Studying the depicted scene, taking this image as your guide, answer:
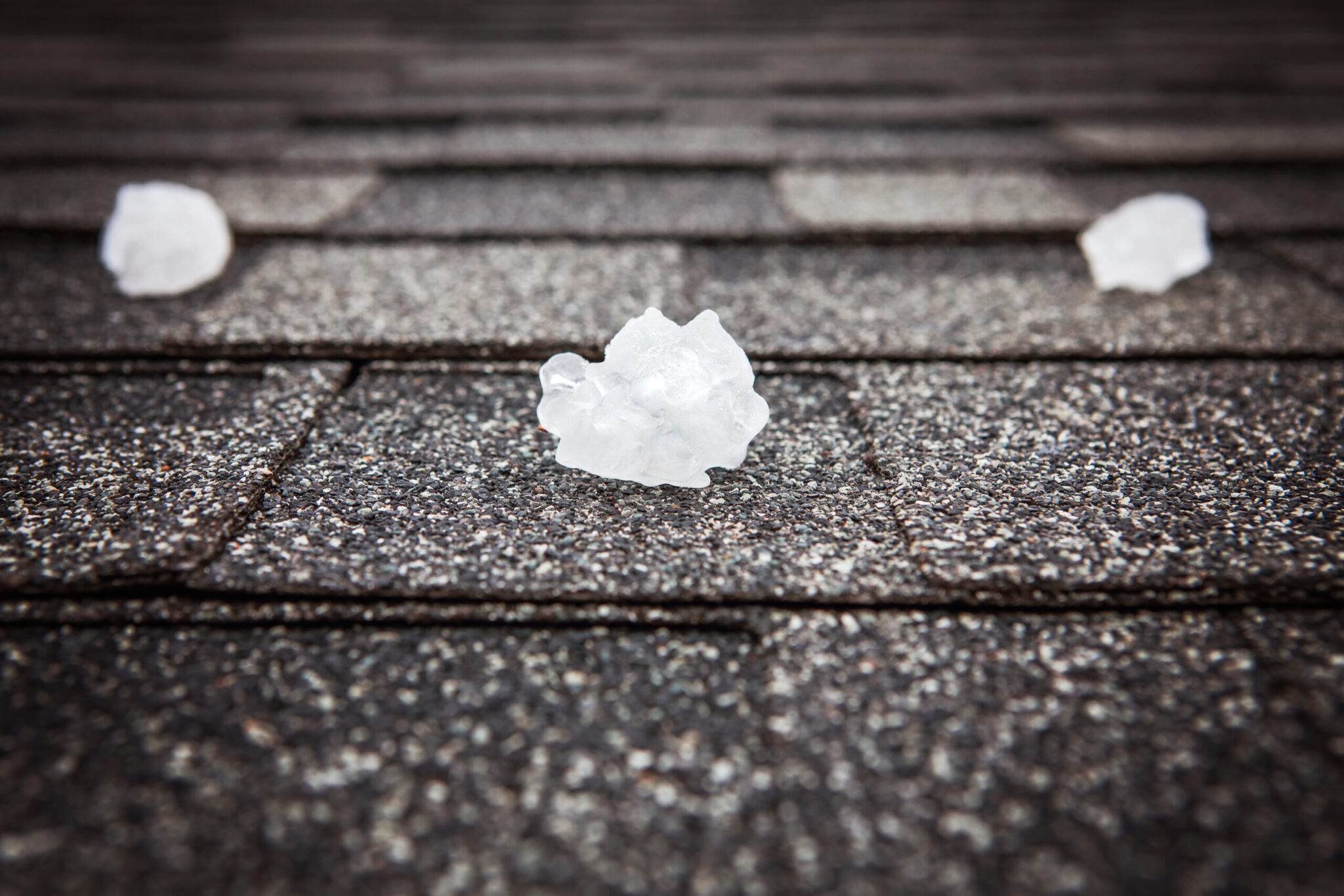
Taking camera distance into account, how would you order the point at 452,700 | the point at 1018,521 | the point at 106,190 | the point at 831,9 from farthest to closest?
1. the point at 831,9
2. the point at 106,190
3. the point at 1018,521
4. the point at 452,700

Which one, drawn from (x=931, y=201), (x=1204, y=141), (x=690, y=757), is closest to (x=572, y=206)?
(x=931, y=201)

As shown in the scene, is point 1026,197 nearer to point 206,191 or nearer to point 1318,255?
point 1318,255

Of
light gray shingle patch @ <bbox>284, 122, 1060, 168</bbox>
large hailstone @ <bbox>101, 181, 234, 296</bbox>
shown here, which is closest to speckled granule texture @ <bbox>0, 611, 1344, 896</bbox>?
large hailstone @ <bbox>101, 181, 234, 296</bbox>

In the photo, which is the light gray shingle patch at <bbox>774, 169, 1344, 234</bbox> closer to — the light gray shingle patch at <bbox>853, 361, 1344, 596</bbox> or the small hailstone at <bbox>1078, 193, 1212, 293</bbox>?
the small hailstone at <bbox>1078, 193, 1212, 293</bbox>

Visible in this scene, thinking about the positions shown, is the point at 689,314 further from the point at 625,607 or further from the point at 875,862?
the point at 875,862

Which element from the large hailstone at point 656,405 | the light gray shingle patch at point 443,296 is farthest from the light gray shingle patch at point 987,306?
the large hailstone at point 656,405

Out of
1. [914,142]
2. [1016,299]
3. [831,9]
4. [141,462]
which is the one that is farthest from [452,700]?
[831,9]
